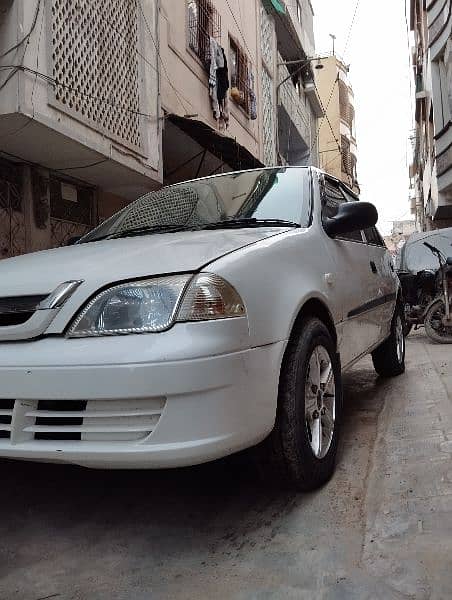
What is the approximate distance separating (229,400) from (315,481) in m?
0.73

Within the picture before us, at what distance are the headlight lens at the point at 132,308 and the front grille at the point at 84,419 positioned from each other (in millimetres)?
247

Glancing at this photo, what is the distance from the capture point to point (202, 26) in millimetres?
10453

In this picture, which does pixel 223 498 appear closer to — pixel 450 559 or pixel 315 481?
pixel 315 481

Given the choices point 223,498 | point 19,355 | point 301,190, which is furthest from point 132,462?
point 301,190

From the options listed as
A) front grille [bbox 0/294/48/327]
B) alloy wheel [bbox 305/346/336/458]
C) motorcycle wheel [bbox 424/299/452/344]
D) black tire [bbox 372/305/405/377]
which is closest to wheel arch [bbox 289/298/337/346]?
alloy wheel [bbox 305/346/336/458]

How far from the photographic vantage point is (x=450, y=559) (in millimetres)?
1750

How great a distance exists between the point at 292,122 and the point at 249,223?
59.5ft

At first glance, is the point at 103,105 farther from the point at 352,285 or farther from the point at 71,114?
the point at 352,285

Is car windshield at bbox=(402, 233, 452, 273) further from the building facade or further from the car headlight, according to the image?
the car headlight

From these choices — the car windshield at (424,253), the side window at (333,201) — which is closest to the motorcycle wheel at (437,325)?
the car windshield at (424,253)

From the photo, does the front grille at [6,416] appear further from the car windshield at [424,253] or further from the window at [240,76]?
the window at [240,76]

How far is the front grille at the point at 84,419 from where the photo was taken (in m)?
1.80

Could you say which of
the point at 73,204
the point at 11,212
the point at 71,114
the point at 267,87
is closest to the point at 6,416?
the point at 71,114

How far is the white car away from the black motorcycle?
15.7 feet
